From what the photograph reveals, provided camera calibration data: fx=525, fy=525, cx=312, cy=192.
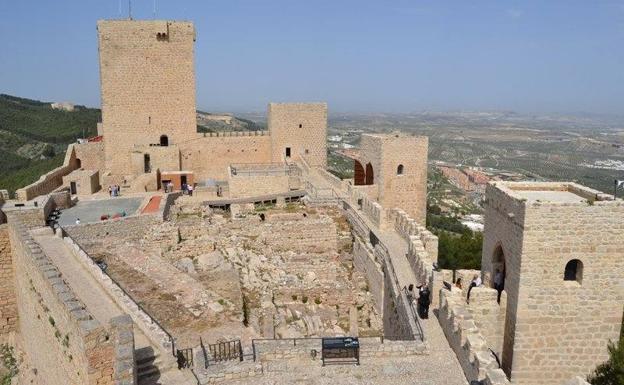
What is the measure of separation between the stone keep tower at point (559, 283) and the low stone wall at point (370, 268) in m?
4.03

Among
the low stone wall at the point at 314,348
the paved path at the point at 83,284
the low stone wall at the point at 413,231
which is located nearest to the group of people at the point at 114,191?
the paved path at the point at 83,284

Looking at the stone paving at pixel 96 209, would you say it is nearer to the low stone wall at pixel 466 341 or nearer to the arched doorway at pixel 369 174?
the arched doorway at pixel 369 174

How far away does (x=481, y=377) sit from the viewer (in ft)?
22.4

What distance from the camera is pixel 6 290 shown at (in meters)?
12.0

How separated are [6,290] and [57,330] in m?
5.06

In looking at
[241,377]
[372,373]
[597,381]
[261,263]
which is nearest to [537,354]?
[597,381]

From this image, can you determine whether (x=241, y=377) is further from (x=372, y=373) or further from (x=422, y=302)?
(x=422, y=302)

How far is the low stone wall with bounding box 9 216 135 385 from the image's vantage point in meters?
6.62

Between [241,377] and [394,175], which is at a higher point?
[394,175]

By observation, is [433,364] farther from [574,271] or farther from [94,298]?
[94,298]

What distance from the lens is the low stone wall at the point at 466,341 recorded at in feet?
22.4

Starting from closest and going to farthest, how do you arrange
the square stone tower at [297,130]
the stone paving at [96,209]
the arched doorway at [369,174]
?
1. the stone paving at [96,209]
2. the arched doorway at [369,174]
3. the square stone tower at [297,130]

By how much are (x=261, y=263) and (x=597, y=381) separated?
8605mm

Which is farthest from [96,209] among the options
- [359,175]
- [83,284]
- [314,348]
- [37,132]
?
[37,132]
